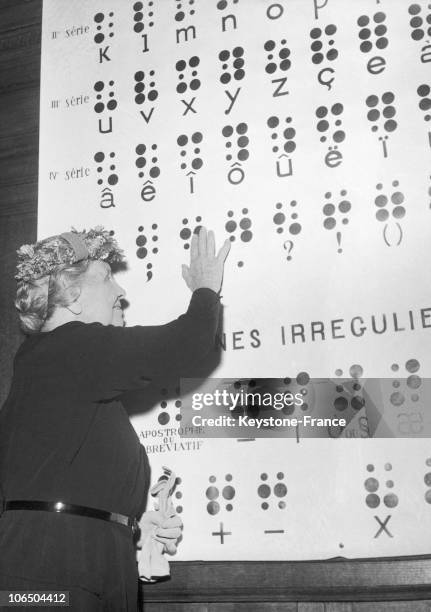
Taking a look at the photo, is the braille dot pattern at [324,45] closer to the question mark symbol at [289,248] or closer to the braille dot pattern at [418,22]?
the braille dot pattern at [418,22]

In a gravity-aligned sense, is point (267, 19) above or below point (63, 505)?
above

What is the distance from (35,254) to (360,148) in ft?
2.11

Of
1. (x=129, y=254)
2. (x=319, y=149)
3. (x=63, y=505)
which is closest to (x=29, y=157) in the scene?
(x=129, y=254)

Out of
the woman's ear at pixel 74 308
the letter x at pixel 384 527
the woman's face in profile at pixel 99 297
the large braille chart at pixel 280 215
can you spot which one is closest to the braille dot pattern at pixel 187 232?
the large braille chart at pixel 280 215

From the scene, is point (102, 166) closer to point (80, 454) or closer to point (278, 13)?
point (278, 13)

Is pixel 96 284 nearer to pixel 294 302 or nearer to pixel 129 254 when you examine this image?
pixel 129 254

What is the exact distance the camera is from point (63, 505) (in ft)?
3.76

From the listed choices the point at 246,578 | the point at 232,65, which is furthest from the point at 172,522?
the point at 232,65

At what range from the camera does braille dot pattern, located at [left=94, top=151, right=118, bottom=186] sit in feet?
5.48

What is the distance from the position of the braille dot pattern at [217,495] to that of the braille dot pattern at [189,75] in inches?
32.0

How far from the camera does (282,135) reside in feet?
5.06

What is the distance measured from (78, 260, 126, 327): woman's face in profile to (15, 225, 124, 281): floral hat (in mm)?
28

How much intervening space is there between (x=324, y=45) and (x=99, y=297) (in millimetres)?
690

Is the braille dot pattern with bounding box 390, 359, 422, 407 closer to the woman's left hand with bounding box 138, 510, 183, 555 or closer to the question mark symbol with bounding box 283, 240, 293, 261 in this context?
the question mark symbol with bounding box 283, 240, 293, 261
